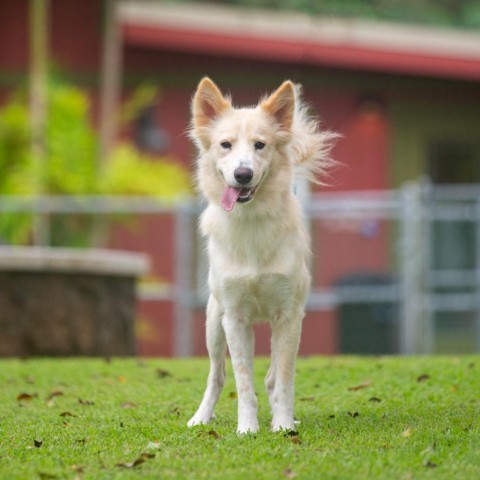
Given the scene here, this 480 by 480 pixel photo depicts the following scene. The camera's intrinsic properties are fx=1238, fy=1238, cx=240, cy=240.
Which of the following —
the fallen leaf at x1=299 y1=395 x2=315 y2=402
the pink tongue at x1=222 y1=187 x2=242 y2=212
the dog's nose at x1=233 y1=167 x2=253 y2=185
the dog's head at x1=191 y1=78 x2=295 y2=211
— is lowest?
the fallen leaf at x1=299 y1=395 x2=315 y2=402

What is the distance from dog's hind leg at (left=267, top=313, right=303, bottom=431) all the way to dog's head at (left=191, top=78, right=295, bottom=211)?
2.35ft

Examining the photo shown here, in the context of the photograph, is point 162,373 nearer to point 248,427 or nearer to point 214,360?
point 214,360

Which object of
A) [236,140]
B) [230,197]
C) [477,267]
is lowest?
[477,267]

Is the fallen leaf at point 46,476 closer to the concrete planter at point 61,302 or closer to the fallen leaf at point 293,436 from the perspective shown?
the fallen leaf at point 293,436

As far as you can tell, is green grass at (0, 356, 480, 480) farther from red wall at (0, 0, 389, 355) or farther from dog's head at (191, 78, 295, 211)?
red wall at (0, 0, 389, 355)

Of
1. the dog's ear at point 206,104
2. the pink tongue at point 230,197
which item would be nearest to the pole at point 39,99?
the dog's ear at point 206,104

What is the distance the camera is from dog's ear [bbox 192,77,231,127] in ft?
22.3

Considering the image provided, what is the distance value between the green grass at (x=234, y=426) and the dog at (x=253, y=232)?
1.19ft

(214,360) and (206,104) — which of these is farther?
(214,360)

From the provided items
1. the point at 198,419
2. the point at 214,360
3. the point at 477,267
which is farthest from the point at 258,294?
the point at 477,267

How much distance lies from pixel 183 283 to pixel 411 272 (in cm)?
262

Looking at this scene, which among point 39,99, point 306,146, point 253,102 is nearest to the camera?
point 306,146

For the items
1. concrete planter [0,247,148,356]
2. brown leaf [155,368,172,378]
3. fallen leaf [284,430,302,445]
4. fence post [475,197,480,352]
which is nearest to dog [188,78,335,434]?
fallen leaf [284,430,302,445]

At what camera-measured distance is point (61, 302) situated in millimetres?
12562
